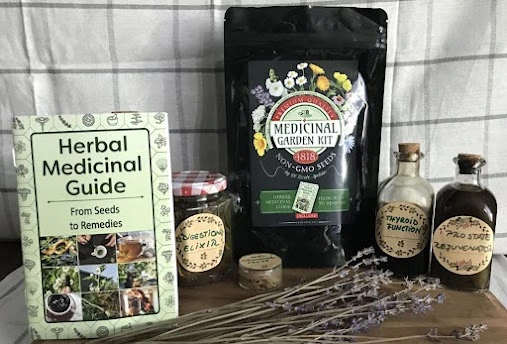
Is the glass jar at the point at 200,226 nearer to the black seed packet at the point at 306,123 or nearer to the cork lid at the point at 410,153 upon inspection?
the black seed packet at the point at 306,123

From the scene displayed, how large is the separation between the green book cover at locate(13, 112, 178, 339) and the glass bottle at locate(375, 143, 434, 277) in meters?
0.33

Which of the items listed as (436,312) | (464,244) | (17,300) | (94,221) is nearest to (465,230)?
(464,244)

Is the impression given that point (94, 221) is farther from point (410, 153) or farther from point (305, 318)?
point (410, 153)

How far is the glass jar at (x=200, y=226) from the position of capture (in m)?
0.80

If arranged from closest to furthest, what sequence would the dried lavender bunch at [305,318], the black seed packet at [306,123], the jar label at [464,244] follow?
the dried lavender bunch at [305,318] < the jar label at [464,244] < the black seed packet at [306,123]

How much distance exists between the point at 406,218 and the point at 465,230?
0.08m

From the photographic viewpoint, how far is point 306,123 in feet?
2.87

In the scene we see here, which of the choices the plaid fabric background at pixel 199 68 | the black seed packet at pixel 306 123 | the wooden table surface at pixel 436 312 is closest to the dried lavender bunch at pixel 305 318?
the wooden table surface at pixel 436 312

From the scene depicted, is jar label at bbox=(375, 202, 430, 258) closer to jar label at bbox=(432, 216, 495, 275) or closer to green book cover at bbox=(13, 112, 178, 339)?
jar label at bbox=(432, 216, 495, 275)

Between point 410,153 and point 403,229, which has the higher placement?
point 410,153

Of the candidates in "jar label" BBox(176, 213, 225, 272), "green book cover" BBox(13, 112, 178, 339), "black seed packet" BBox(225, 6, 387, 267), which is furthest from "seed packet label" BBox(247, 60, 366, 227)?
"green book cover" BBox(13, 112, 178, 339)

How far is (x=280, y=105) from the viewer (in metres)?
0.88

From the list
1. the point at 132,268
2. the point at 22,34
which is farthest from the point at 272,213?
the point at 22,34

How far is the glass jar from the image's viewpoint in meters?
0.80
